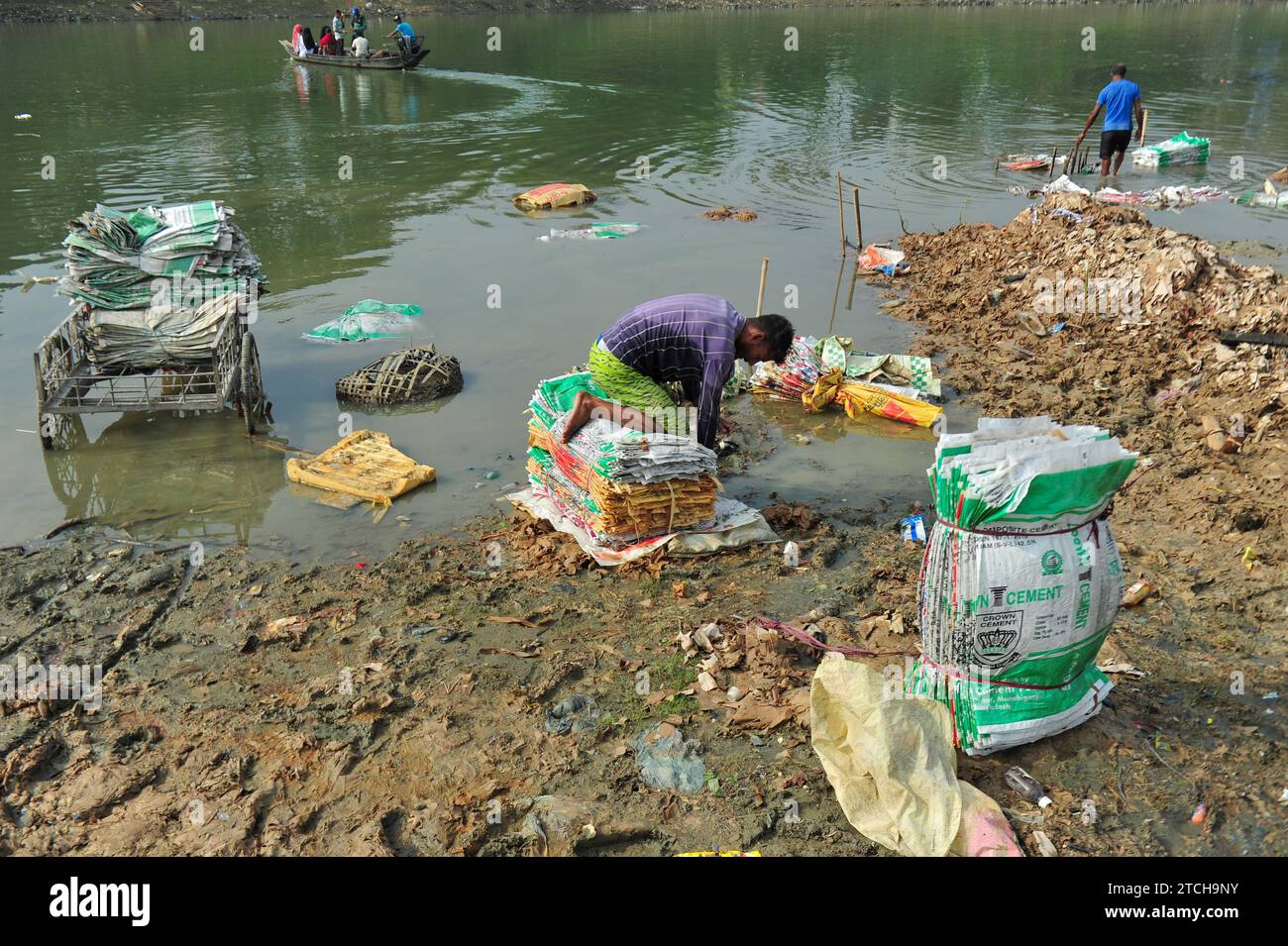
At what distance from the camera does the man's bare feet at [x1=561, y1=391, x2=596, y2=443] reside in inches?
251

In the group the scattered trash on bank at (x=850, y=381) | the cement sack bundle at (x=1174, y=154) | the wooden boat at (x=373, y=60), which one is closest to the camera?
the scattered trash on bank at (x=850, y=381)

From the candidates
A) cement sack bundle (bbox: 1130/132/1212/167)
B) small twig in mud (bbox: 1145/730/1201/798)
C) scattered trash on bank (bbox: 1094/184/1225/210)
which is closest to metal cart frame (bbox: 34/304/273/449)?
small twig in mud (bbox: 1145/730/1201/798)

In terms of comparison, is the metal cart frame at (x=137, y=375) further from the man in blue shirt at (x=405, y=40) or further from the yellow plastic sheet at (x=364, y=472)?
the man in blue shirt at (x=405, y=40)

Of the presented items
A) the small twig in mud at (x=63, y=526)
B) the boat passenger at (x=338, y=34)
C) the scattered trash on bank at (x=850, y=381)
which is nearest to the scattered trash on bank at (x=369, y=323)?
the small twig in mud at (x=63, y=526)

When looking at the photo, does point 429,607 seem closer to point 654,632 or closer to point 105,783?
point 654,632

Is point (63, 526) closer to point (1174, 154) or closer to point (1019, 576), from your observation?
point (1019, 576)

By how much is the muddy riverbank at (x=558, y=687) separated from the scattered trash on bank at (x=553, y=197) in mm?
10980

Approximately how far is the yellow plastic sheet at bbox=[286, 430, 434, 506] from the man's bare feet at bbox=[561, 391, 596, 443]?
6.42 ft

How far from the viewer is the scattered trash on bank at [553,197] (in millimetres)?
16984

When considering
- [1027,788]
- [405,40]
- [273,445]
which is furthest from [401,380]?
[405,40]

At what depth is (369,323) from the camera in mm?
11297

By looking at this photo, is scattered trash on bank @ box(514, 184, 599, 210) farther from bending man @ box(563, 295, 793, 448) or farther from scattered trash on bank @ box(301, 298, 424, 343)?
bending man @ box(563, 295, 793, 448)

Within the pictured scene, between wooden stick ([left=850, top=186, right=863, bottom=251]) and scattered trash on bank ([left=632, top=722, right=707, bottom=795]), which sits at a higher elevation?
wooden stick ([left=850, top=186, right=863, bottom=251])

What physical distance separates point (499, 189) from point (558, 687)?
15153 millimetres
